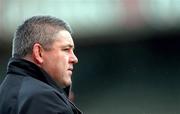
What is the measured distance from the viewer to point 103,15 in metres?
14.9

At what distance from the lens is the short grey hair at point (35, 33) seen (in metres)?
4.38

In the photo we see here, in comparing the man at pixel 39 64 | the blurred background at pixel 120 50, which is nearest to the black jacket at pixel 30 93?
the man at pixel 39 64

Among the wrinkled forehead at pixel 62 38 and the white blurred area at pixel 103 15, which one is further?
the white blurred area at pixel 103 15

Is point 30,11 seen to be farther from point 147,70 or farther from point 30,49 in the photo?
point 30,49

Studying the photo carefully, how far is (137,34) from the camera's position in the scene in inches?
579

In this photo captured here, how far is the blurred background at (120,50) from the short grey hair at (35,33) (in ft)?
32.5

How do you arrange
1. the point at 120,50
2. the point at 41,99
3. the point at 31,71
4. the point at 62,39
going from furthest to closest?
the point at 120,50 < the point at 62,39 < the point at 31,71 < the point at 41,99

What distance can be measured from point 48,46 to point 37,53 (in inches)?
2.9

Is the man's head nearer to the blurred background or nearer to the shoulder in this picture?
the shoulder

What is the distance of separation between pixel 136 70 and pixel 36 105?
35.6ft

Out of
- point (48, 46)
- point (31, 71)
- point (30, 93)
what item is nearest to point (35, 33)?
point (48, 46)

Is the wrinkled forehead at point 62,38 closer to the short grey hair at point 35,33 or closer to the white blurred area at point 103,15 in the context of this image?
the short grey hair at point 35,33

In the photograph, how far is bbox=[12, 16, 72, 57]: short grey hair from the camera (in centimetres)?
438

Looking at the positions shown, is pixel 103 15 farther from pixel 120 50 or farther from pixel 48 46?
pixel 48 46
